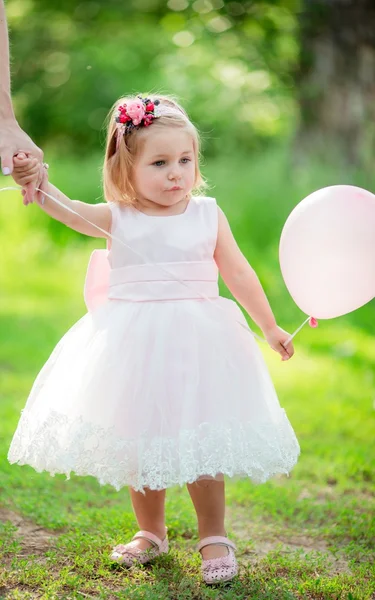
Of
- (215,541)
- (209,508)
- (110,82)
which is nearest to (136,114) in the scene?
(209,508)

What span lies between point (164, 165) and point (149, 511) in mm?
1108

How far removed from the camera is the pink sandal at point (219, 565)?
2.61 meters

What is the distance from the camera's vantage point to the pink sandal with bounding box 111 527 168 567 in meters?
2.72

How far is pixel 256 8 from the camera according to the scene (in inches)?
413

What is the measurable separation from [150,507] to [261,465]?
51 cm

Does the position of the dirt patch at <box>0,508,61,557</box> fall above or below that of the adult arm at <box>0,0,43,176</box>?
below

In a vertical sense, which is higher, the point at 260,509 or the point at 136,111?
the point at 136,111

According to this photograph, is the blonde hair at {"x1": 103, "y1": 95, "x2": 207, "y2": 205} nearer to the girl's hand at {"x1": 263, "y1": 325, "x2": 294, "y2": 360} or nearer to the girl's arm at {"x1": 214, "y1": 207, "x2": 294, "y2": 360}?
the girl's arm at {"x1": 214, "y1": 207, "x2": 294, "y2": 360}

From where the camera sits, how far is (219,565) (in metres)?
2.62

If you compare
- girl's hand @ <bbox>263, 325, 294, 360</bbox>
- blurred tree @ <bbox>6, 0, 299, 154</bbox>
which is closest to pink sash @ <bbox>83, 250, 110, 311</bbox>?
girl's hand @ <bbox>263, 325, 294, 360</bbox>

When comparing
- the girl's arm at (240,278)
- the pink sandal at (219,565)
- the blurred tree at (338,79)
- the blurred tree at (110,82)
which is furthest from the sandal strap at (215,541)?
the blurred tree at (110,82)

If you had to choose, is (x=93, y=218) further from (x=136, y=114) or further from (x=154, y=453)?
(x=154, y=453)

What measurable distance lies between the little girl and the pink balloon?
171 millimetres

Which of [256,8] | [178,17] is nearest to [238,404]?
[256,8]
